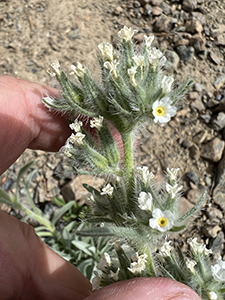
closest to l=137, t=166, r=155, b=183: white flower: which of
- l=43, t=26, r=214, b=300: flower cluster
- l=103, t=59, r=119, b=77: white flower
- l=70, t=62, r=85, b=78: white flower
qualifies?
l=43, t=26, r=214, b=300: flower cluster

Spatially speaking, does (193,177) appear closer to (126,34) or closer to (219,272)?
(219,272)

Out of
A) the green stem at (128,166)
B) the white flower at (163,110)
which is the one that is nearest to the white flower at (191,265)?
the green stem at (128,166)

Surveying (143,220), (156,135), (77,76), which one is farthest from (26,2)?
(143,220)

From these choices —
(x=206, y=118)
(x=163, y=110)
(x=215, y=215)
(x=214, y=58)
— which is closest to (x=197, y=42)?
(x=214, y=58)

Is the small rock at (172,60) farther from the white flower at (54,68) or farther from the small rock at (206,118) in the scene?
the white flower at (54,68)

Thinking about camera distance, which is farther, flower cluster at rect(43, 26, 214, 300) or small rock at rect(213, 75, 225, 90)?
small rock at rect(213, 75, 225, 90)

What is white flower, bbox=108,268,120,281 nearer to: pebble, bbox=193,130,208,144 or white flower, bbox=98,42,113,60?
white flower, bbox=98,42,113,60
